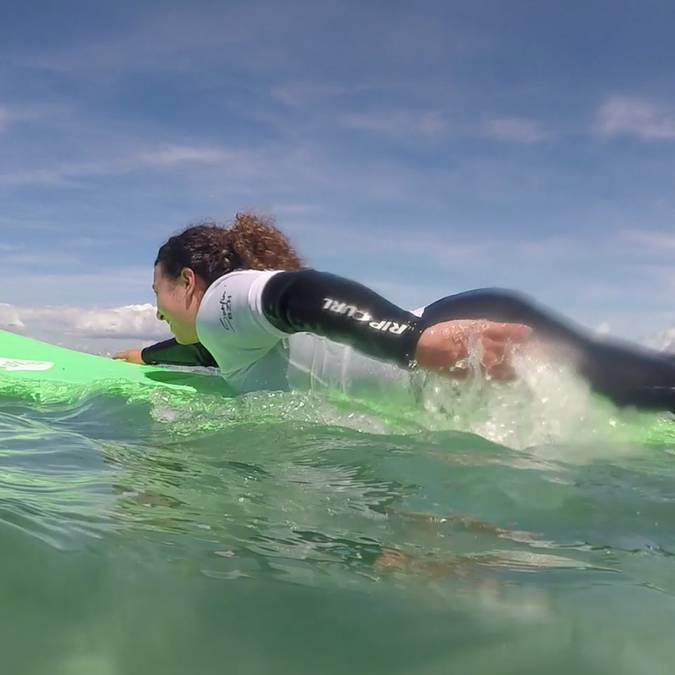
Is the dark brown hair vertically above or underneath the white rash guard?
above

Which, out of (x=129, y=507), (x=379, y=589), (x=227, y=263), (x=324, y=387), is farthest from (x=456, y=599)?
(x=227, y=263)

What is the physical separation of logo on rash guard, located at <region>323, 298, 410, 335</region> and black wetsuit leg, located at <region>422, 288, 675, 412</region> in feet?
1.22

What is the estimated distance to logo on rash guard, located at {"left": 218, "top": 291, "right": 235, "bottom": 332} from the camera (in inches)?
124

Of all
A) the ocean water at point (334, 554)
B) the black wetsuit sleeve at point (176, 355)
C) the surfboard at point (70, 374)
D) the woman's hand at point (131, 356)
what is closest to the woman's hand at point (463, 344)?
the ocean water at point (334, 554)

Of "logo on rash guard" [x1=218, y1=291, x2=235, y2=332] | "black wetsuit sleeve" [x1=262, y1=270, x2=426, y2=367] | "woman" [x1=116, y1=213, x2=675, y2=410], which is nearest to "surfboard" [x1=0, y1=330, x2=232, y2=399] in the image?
"woman" [x1=116, y1=213, x2=675, y2=410]

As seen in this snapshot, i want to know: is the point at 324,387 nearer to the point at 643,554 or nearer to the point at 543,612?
the point at 643,554

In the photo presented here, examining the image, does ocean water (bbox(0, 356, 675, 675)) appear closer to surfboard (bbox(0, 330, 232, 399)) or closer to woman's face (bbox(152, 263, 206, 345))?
woman's face (bbox(152, 263, 206, 345))

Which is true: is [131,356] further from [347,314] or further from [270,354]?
[347,314]

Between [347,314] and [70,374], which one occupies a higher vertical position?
[347,314]

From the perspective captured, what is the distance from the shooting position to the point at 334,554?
1409mm

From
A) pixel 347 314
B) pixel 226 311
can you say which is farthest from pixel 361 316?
pixel 226 311

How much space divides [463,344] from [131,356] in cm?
343

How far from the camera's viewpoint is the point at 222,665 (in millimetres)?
996

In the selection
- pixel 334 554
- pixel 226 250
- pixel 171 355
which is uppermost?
pixel 226 250
